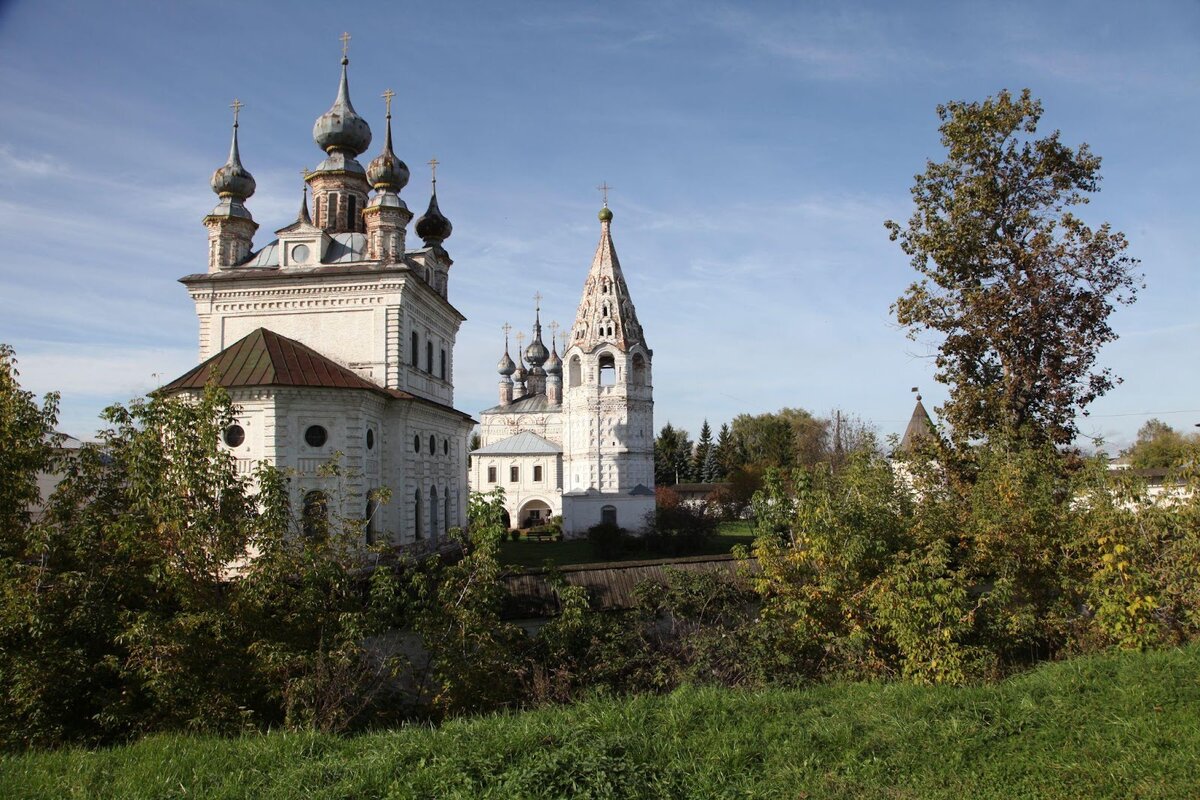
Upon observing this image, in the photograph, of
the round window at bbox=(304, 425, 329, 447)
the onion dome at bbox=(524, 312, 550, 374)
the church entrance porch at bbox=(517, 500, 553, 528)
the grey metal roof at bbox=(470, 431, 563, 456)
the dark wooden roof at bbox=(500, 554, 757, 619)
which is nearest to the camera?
the dark wooden roof at bbox=(500, 554, 757, 619)

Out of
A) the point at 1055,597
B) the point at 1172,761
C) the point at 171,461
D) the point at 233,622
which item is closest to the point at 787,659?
the point at 1172,761

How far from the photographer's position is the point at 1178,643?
993 centimetres

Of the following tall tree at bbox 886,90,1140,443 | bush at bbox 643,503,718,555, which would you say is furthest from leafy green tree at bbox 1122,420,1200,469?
bush at bbox 643,503,718,555

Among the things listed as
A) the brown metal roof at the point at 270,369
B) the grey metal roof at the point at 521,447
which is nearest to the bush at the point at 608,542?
the grey metal roof at the point at 521,447

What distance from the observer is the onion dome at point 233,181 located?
1966 centimetres

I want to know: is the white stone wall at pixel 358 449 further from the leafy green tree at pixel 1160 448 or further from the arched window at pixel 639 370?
the arched window at pixel 639 370

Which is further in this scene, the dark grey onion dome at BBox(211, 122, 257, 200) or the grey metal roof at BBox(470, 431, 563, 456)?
the grey metal roof at BBox(470, 431, 563, 456)

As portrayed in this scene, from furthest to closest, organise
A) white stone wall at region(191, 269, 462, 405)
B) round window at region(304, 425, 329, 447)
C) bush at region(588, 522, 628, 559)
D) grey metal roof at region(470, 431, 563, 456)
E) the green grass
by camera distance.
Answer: grey metal roof at region(470, 431, 563, 456) < bush at region(588, 522, 628, 559) < white stone wall at region(191, 269, 462, 405) < round window at region(304, 425, 329, 447) < the green grass

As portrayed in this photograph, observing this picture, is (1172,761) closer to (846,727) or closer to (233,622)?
(846,727)

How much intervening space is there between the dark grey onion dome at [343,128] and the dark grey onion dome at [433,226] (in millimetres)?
3324

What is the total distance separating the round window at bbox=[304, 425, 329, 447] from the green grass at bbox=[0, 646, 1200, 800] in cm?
942

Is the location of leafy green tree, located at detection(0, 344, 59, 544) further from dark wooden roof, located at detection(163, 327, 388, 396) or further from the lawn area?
the lawn area

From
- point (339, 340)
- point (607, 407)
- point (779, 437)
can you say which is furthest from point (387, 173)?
point (779, 437)

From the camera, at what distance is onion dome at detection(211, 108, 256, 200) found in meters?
19.7
